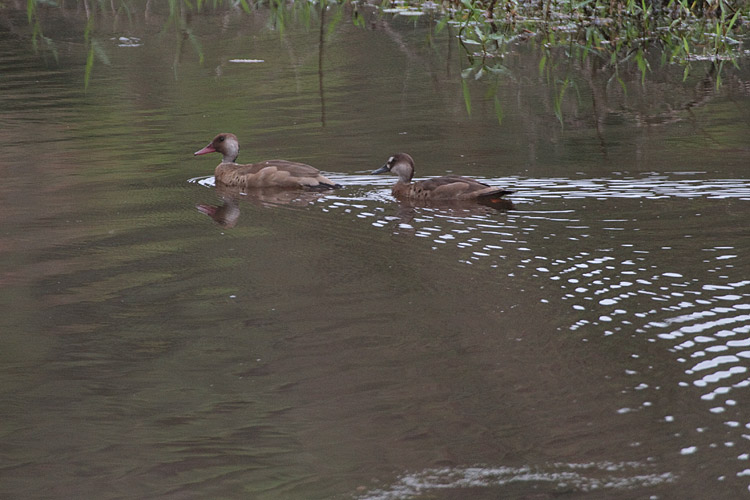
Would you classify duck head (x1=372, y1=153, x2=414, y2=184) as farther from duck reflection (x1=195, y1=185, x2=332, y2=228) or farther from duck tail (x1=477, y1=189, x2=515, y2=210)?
duck tail (x1=477, y1=189, x2=515, y2=210)

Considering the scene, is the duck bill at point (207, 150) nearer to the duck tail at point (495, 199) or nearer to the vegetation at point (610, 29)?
the duck tail at point (495, 199)

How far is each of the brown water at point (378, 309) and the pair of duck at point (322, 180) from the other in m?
0.19

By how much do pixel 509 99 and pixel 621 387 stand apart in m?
9.01

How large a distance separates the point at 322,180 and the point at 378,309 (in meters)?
3.42

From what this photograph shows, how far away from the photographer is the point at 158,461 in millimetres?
4941

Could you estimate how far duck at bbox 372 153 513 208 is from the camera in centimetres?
→ 940

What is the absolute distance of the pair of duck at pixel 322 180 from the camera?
31.0ft

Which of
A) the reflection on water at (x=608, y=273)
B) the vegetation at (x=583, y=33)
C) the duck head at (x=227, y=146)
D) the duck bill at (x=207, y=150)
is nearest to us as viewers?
the reflection on water at (x=608, y=273)

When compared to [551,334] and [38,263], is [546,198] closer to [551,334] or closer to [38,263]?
[551,334]

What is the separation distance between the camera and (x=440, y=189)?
9.59 metres

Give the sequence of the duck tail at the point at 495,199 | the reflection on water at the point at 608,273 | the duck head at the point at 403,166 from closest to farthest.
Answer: the reflection on water at the point at 608,273, the duck tail at the point at 495,199, the duck head at the point at 403,166

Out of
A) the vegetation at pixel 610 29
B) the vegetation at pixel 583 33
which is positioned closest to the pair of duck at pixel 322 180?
the vegetation at pixel 583 33

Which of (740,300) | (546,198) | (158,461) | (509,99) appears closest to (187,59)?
(509,99)

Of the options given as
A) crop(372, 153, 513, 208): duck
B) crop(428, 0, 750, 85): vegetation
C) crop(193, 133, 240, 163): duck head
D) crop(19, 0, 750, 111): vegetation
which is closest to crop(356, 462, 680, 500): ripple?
crop(372, 153, 513, 208): duck
